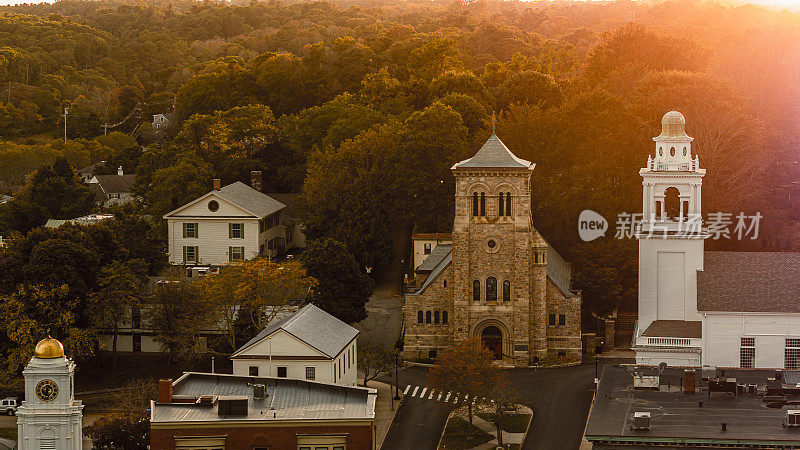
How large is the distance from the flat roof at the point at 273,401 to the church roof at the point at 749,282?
27226 mm

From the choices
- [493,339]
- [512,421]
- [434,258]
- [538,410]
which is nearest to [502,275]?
[493,339]

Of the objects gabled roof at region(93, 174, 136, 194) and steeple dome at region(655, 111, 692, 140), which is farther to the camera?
gabled roof at region(93, 174, 136, 194)

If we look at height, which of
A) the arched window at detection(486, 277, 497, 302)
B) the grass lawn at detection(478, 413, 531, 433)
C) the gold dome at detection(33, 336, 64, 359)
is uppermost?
the arched window at detection(486, 277, 497, 302)

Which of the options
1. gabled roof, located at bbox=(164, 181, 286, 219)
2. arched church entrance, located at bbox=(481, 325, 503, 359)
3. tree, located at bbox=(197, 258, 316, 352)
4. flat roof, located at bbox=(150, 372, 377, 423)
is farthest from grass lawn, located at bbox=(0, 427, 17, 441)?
gabled roof, located at bbox=(164, 181, 286, 219)

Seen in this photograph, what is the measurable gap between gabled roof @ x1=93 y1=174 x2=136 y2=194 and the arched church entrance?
8717 centimetres

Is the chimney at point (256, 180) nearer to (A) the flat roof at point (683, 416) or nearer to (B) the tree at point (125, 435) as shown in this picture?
(B) the tree at point (125, 435)

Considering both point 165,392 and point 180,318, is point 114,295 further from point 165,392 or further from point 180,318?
point 165,392

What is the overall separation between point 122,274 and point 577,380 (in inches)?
1344

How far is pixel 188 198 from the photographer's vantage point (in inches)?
5207

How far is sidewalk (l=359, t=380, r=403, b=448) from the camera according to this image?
79.8 metres

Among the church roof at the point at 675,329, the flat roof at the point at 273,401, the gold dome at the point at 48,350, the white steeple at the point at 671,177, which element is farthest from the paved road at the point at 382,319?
the gold dome at the point at 48,350

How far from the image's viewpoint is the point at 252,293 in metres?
95.3

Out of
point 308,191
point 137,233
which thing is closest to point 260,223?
point 308,191

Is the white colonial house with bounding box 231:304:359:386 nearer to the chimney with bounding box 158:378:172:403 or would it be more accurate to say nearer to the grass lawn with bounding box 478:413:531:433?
the grass lawn with bounding box 478:413:531:433
